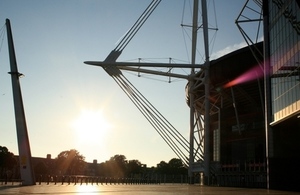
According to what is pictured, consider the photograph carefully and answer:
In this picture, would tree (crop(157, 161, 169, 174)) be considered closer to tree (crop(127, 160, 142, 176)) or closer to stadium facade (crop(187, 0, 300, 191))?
tree (crop(127, 160, 142, 176))

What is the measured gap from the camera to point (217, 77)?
5781cm

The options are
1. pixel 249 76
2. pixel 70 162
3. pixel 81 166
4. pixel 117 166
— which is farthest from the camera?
pixel 117 166

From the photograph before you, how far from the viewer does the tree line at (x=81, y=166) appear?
101 metres

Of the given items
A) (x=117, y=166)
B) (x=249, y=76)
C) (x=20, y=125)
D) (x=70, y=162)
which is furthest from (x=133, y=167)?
(x=20, y=125)

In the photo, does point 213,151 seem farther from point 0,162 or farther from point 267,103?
point 0,162

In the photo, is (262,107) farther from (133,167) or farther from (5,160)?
(133,167)

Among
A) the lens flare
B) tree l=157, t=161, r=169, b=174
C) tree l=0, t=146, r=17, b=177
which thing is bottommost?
tree l=157, t=161, r=169, b=174

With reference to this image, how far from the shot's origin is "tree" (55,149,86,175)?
117 meters

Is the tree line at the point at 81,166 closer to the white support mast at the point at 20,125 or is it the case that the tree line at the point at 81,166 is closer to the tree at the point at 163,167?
the tree at the point at 163,167

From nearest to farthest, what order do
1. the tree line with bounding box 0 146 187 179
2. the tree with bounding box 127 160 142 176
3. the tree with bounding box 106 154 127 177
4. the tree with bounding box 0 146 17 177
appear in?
the tree with bounding box 0 146 17 177
the tree line with bounding box 0 146 187 179
the tree with bounding box 127 160 142 176
the tree with bounding box 106 154 127 177

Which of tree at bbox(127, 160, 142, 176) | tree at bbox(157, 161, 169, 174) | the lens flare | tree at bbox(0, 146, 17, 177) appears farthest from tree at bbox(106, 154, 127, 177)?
the lens flare

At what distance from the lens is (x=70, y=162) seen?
381 ft

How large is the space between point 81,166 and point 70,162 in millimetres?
3891

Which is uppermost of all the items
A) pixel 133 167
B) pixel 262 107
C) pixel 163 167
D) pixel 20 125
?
pixel 262 107
